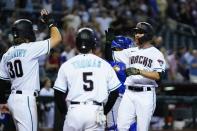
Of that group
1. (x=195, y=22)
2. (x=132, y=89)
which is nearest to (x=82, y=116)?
(x=132, y=89)

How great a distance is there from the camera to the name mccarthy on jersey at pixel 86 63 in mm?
8039

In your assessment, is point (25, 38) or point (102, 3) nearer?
point (25, 38)

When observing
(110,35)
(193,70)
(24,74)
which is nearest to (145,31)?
(110,35)

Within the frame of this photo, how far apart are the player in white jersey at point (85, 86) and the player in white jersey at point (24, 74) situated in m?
1.11

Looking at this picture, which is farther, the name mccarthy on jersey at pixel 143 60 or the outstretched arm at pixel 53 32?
the name mccarthy on jersey at pixel 143 60

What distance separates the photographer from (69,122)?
798 centimetres

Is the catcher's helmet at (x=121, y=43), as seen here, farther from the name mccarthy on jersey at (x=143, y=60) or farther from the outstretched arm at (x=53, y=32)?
the outstretched arm at (x=53, y=32)

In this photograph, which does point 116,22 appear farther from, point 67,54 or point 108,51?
point 108,51

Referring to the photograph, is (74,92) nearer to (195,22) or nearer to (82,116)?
(82,116)

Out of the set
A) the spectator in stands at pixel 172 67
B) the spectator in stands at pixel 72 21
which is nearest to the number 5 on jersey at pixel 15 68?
the spectator in stands at pixel 72 21

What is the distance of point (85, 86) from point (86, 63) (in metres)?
0.28

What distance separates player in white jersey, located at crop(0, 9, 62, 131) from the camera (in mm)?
9133

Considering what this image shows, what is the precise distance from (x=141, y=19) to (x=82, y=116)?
12.7m

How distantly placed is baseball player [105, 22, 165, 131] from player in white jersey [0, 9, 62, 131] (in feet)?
4.67
